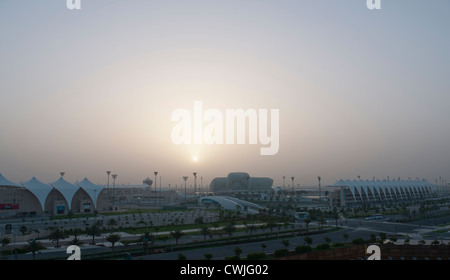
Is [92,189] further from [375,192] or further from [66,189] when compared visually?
[375,192]

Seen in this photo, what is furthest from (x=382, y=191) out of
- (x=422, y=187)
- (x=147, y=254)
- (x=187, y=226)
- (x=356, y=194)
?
(x=147, y=254)

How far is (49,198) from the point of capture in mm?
51812

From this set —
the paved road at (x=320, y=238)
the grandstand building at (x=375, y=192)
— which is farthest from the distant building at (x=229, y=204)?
the paved road at (x=320, y=238)

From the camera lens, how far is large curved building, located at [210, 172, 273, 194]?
351 ft

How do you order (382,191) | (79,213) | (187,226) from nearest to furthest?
(187,226) → (79,213) → (382,191)

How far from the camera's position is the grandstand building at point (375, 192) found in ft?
236

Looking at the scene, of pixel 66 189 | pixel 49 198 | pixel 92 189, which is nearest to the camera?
pixel 49 198

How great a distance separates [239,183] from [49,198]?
206ft

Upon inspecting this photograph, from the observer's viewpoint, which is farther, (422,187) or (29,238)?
(422,187)

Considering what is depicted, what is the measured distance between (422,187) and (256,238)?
90727 mm

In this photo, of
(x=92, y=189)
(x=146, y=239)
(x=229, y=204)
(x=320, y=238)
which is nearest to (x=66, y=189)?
(x=92, y=189)

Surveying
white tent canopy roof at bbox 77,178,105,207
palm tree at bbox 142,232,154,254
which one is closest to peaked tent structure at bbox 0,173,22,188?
white tent canopy roof at bbox 77,178,105,207

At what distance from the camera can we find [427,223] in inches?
1538
